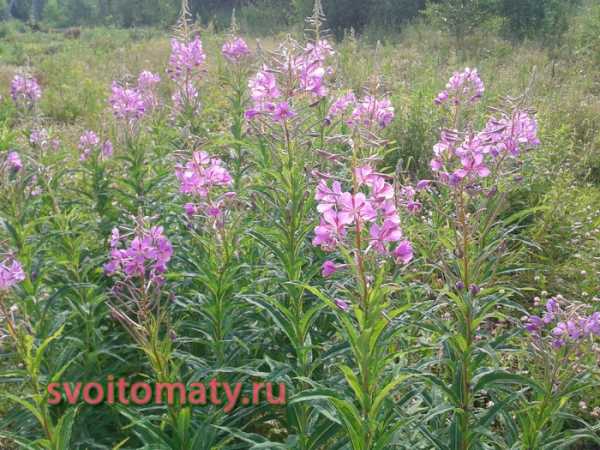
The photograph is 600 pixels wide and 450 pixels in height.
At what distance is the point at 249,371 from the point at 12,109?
25.2 feet

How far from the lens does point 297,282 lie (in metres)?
1.86

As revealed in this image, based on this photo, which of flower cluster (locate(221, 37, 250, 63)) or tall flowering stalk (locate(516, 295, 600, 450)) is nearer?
tall flowering stalk (locate(516, 295, 600, 450))

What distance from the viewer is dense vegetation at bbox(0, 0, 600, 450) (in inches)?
71.4

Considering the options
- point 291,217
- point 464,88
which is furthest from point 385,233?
point 464,88

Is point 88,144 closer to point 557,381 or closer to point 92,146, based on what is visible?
point 92,146

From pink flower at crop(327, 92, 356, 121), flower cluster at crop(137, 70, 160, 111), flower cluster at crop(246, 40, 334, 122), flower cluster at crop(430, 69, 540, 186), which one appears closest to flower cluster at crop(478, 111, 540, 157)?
flower cluster at crop(430, 69, 540, 186)

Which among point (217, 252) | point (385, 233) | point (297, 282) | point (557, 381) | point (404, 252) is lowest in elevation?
point (557, 381)

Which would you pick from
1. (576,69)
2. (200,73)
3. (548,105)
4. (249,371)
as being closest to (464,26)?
(576,69)

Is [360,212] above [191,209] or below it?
above

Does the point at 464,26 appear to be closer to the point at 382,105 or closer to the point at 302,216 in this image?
the point at 382,105

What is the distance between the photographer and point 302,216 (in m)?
2.43

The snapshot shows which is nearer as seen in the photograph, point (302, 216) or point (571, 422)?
point (302, 216)

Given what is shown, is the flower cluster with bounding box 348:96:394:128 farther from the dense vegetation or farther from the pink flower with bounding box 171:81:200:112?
the pink flower with bounding box 171:81:200:112

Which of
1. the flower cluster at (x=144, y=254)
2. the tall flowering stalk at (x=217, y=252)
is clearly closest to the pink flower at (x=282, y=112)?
the tall flowering stalk at (x=217, y=252)
